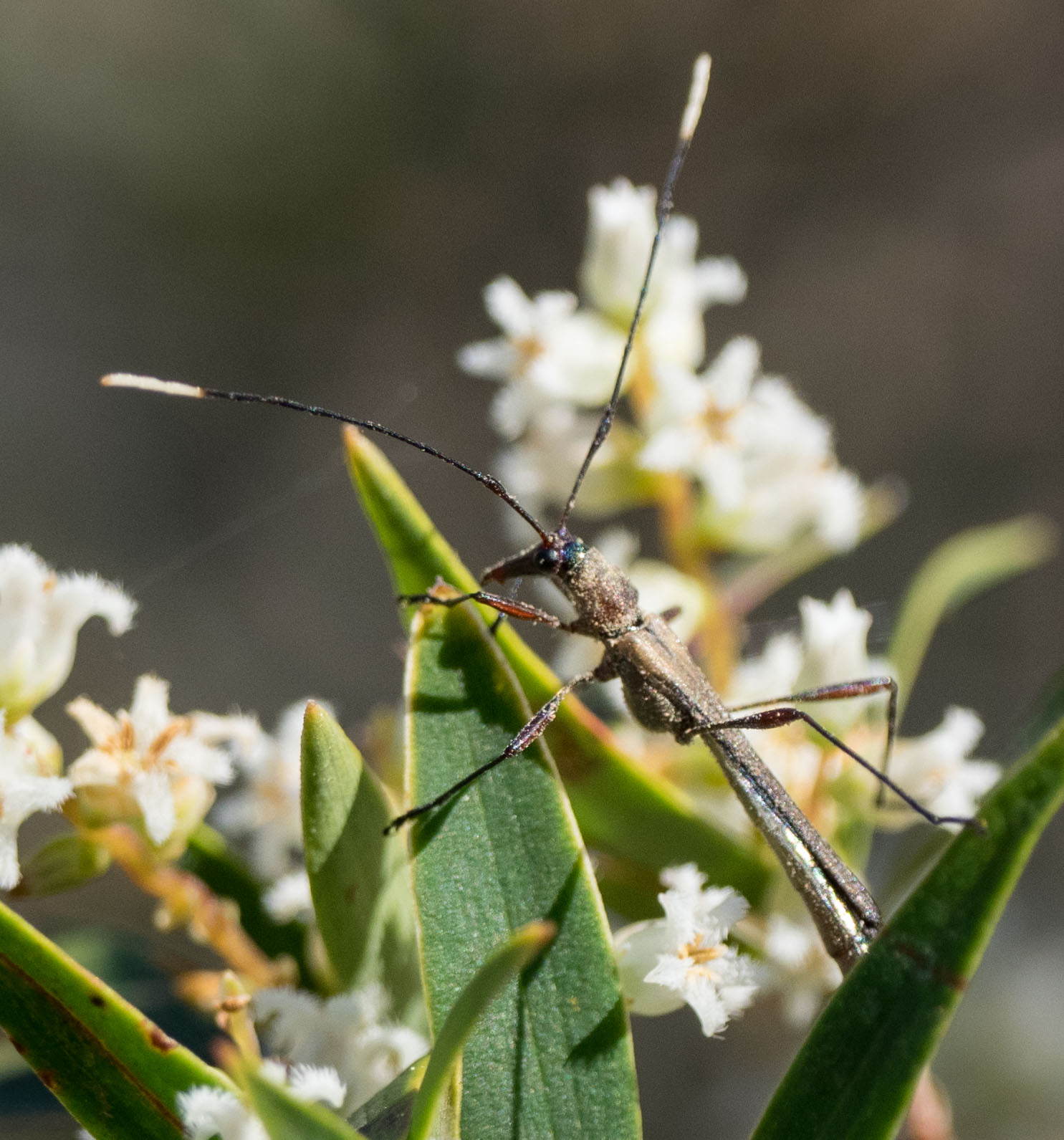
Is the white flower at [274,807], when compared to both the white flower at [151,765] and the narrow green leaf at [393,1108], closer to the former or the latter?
the white flower at [151,765]

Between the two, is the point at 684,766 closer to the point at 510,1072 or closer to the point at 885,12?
the point at 510,1072

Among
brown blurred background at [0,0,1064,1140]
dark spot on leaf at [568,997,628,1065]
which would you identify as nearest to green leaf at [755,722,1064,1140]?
dark spot on leaf at [568,997,628,1065]

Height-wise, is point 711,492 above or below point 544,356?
below

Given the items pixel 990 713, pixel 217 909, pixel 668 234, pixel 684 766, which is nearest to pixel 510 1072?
pixel 217 909

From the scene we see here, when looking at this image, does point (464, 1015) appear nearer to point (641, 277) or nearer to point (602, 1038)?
point (602, 1038)

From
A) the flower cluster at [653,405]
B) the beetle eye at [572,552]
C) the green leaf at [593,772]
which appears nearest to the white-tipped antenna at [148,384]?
the green leaf at [593,772]

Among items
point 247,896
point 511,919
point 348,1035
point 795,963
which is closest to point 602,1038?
point 511,919

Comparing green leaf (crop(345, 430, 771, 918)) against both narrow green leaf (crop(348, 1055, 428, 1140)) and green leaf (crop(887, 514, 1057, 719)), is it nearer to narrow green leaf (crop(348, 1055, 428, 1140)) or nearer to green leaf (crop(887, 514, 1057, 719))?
green leaf (crop(887, 514, 1057, 719))
